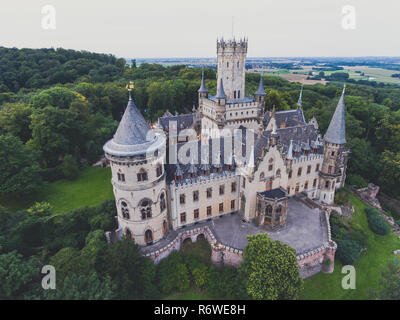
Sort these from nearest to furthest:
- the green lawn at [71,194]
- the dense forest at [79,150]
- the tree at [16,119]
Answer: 1. the dense forest at [79,150]
2. the green lawn at [71,194]
3. the tree at [16,119]

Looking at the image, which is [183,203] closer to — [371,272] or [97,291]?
[97,291]

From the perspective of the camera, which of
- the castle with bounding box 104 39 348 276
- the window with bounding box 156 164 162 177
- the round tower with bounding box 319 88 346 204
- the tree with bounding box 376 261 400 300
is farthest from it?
the round tower with bounding box 319 88 346 204

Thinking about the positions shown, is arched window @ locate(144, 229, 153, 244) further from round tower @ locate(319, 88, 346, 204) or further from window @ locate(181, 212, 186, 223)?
round tower @ locate(319, 88, 346, 204)

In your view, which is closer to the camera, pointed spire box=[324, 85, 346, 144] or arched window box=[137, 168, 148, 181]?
arched window box=[137, 168, 148, 181]

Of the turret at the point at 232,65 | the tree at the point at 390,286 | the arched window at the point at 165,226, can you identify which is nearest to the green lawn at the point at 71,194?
the arched window at the point at 165,226

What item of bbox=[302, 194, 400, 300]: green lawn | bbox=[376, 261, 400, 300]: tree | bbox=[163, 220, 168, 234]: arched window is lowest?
bbox=[302, 194, 400, 300]: green lawn

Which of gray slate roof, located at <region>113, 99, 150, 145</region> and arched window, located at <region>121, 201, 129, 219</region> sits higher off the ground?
gray slate roof, located at <region>113, 99, 150, 145</region>

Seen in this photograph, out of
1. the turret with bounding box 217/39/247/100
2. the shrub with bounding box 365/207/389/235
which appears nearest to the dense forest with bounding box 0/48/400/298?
the shrub with bounding box 365/207/389/235

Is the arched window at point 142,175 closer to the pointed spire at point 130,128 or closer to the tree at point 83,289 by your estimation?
the pointed spire at point 130,128

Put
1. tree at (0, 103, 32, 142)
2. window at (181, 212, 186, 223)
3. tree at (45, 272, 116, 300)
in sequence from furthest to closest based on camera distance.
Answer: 1. tree at (0, 103, 32, 142)
2. window at (181, 212, 186, 223)
3. tree at (45, 272, 116, 300)
